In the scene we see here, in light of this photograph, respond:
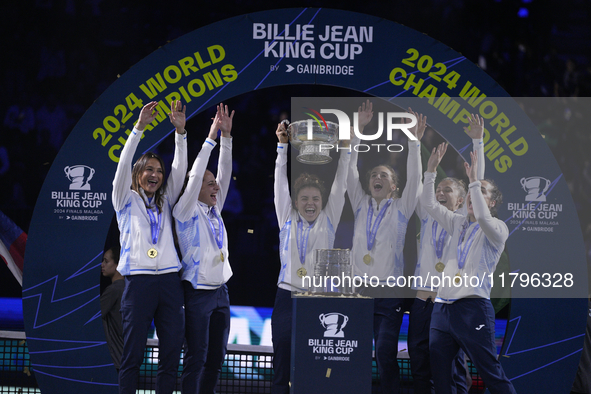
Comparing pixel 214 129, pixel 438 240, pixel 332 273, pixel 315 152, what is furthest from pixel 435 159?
pixel 214 129

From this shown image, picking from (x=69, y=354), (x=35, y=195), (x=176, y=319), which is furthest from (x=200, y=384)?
(x=35, y=195)

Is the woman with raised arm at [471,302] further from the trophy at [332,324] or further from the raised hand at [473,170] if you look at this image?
the trophy at [332,324]

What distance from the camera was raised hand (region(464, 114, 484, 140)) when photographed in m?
4.10

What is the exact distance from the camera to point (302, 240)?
406 centimetres

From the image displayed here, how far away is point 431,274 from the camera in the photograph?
4098 mm

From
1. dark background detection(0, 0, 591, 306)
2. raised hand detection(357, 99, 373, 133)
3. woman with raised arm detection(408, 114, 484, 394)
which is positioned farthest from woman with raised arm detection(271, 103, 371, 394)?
dark background detection(0, 0, 591, 306)

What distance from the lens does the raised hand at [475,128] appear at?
13.5 feet

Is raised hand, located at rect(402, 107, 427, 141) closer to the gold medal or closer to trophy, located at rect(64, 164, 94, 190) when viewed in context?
the gold medal

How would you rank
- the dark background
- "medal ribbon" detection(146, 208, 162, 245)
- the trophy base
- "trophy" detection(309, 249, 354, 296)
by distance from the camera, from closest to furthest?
"trophy" detection(309, 249, 354, 296)
"medal ribbon" detection(146, 208, 162, 245)
the trophy base
the dark background

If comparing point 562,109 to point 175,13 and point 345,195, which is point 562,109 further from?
point 175,13

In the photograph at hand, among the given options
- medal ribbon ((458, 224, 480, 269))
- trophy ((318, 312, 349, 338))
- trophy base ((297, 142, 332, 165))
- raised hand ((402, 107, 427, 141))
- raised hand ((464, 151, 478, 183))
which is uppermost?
raised hand ((402, 107, 427, 141))

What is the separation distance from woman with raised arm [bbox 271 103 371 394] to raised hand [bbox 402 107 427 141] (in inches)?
23.5

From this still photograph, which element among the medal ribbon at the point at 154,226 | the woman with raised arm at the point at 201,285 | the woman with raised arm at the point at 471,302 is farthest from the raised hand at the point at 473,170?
the medal ribbon at the point at 154,226

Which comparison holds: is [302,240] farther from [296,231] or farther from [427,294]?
[427,294]
